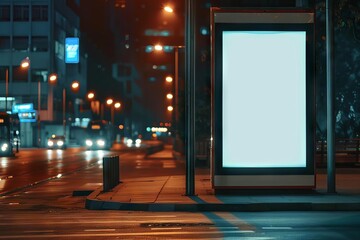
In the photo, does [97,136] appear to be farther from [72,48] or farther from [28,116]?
[72,48]

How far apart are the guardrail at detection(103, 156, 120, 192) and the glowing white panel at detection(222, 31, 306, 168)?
14.1 feet

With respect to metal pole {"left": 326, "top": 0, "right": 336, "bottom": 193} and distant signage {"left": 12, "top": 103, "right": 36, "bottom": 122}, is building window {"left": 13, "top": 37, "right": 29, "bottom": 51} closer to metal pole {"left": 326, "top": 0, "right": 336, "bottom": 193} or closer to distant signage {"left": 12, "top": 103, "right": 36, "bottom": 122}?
distant signage {"left": 12, "top": 103, "right": 36, "bottom": 122}

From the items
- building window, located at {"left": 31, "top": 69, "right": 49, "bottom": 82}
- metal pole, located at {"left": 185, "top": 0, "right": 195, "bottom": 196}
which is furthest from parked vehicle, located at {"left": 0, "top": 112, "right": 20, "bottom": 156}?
building window, located at {"left": 31, "top": 69, "right": 49, "bottom": 82}

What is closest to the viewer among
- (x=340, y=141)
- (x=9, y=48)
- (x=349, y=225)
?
(x=349, y=225)

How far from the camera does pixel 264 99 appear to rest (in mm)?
17656

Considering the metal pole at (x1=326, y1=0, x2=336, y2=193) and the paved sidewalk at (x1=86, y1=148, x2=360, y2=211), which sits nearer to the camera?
the paved sidewalk at (x1=86, y1=148, x2=360, y2=211)

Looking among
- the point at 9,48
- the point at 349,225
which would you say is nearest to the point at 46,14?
the point at 9,48

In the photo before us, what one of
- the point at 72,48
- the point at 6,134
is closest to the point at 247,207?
the point at 72,48

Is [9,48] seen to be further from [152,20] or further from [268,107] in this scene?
[268,107]

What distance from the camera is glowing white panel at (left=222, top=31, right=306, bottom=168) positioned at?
57.6 ft

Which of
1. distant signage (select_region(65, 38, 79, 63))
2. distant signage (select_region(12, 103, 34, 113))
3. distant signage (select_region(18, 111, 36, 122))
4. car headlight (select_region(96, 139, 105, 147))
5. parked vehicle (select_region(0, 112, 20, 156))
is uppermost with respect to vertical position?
distant signage (select_region(65, 38, 79, 63))

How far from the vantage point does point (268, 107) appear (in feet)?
58.0

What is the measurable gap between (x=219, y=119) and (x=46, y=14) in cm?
8015

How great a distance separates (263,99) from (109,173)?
579cm
